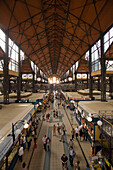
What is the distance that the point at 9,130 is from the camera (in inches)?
200

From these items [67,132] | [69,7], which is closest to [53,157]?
[67,132]

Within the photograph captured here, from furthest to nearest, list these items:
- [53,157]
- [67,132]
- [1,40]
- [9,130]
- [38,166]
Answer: [1,40] → [67,132] → [53,157] → [38,166] → [9,130]

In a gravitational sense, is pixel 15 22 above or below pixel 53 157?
above

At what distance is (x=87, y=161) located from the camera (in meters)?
6.67

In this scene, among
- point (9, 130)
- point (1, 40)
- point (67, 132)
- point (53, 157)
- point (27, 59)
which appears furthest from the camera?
point (27, 59)

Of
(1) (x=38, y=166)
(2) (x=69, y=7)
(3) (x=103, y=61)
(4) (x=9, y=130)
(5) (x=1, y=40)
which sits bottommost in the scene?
(1) (x=38, y=166)

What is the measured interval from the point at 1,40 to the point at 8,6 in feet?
12.2

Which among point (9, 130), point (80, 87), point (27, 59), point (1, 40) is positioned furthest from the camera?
point (80, 87)

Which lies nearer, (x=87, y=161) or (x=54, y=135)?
(x=87, y=161)

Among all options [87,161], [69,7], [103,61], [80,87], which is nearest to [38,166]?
[87,161]

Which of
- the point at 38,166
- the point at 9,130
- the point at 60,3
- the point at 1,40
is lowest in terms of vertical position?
the point at 38,166

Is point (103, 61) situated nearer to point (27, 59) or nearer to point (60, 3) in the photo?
point (60, 3)

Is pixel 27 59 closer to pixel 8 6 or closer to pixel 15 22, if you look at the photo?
pixel 15 22

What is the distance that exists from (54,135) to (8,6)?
1476 centimetres
